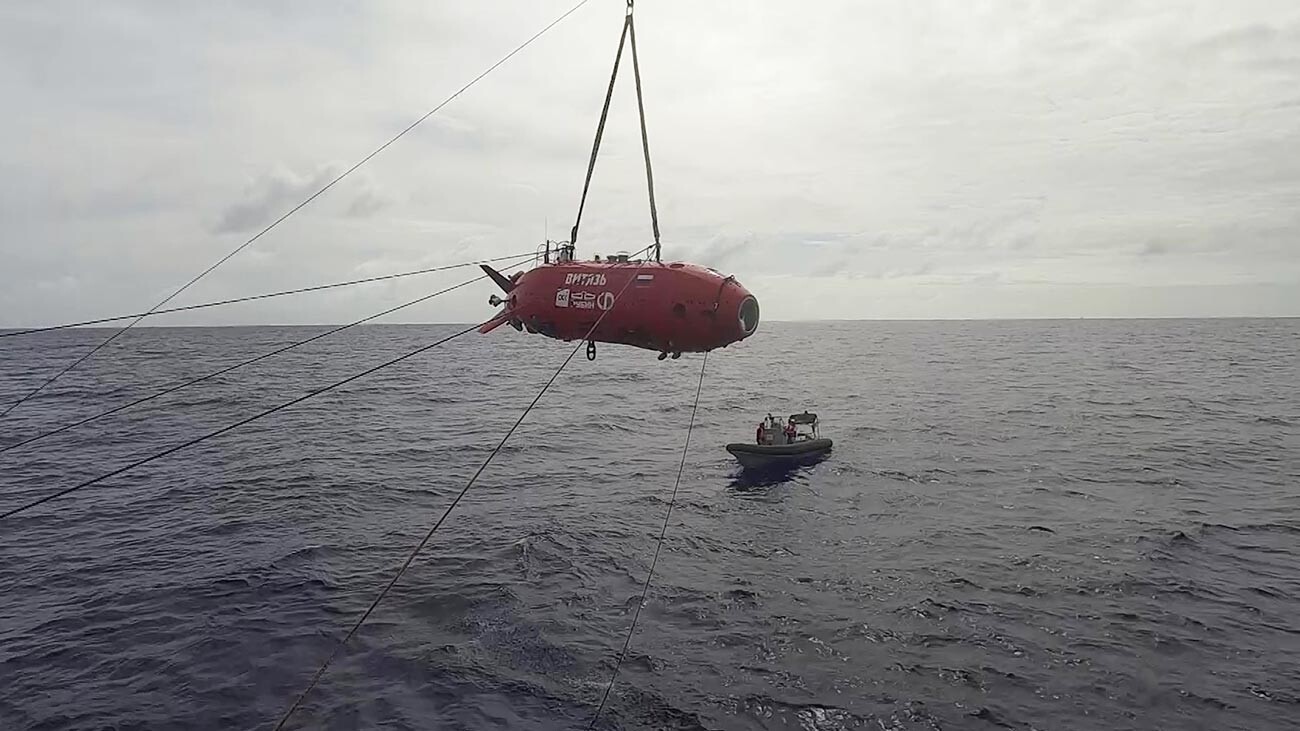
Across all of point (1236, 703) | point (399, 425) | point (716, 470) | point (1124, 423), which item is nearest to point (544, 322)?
point (1236, 703)

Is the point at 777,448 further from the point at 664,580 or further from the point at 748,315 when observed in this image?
the point at 748,315

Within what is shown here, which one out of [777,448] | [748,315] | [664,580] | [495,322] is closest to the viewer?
[748,315]

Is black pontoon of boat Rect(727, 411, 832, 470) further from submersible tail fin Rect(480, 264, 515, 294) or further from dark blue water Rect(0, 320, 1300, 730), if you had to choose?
submersible tail fin Rect(480, 264, 515, 294)

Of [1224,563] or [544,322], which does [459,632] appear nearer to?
[544,322]

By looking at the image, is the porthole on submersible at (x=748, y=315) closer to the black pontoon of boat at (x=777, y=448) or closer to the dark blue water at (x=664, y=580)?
the dark blue water at (x=664, y=580)

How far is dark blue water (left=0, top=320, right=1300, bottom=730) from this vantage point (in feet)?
55.8

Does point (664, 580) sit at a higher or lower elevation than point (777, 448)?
lower

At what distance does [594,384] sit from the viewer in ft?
293

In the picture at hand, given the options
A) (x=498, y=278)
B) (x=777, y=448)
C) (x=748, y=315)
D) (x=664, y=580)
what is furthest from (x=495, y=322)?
(x=777, y=448)

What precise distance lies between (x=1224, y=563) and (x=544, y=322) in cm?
2605

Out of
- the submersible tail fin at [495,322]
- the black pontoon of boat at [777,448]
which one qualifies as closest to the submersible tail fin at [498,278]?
the submersible tail fin at [495,322]

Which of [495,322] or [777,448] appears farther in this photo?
[777,448]

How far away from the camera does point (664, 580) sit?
24047mm

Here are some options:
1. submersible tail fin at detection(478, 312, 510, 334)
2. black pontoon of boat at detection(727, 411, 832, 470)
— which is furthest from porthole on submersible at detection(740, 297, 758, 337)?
black pontoon of boat at detection(727, 411, 832, 470)
